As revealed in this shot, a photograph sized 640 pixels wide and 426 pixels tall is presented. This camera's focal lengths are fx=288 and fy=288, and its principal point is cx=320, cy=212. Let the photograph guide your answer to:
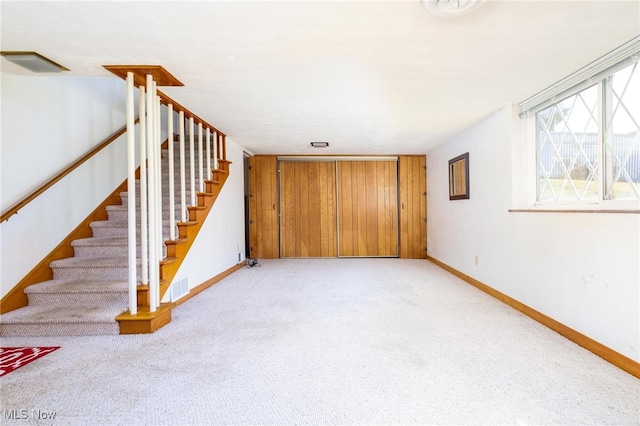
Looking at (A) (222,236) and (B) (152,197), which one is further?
(A) (222,236)

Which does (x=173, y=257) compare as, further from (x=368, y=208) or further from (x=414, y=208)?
(x=414, y=208)

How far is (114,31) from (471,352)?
2.83 meters

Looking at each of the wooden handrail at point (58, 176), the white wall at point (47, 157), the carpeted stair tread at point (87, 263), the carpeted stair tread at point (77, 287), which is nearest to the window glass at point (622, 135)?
the carpeted stair tread at point (77, 287)

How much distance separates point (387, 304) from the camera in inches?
109

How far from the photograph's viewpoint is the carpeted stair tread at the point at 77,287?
2.33 m

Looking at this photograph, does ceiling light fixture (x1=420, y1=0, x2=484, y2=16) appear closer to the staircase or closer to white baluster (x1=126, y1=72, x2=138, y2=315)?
white baluster (x1=126, y1=72, x2=138, y2=315)

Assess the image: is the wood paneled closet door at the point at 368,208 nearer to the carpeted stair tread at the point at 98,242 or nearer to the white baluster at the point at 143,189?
the carpeted stair tread at the point at 98,242

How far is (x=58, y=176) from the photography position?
2623 mm

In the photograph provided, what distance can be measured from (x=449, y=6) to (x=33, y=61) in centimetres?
256

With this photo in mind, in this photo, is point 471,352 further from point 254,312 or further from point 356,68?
point 356,68

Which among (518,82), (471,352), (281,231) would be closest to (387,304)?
(471,352)

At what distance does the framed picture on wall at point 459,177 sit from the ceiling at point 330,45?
0.99 meters

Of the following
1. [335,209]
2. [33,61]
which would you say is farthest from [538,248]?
[33,61]

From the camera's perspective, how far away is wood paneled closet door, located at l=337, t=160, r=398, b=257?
5.37m
